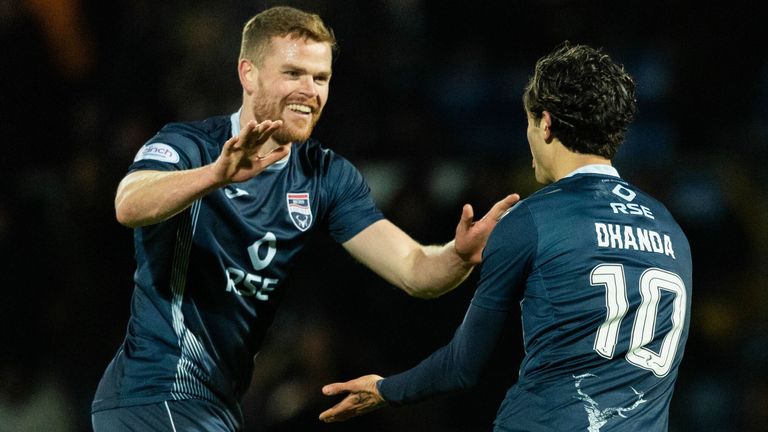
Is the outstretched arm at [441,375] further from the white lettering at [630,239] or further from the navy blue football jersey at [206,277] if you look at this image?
the navy blue football jersey at [206,277]

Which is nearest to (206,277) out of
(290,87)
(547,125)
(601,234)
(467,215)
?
(290,87)

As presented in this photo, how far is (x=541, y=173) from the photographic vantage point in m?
2.81

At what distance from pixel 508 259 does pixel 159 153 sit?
1.35m

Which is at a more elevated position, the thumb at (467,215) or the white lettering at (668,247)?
the thumb at (467,215)

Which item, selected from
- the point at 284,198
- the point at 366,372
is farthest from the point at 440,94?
the point at 284,198

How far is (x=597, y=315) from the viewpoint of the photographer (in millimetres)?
2492

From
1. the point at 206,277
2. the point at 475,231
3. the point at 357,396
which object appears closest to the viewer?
the point at 357,396

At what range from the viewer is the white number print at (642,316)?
2.49 m

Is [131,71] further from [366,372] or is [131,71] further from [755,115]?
[755,115]

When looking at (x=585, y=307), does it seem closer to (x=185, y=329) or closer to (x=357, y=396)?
(x=357, y=396)

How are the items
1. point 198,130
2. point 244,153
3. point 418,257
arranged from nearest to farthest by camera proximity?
point 244,153, point 198,130, point 418,257

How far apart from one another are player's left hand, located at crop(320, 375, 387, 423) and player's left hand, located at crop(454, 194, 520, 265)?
586 millimetres

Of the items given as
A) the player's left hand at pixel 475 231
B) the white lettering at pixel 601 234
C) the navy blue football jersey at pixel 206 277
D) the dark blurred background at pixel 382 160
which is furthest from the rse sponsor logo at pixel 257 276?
the dark blurred background at pixel 382 160

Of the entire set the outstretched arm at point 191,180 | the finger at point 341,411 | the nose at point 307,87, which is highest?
the nose at point 307,87
